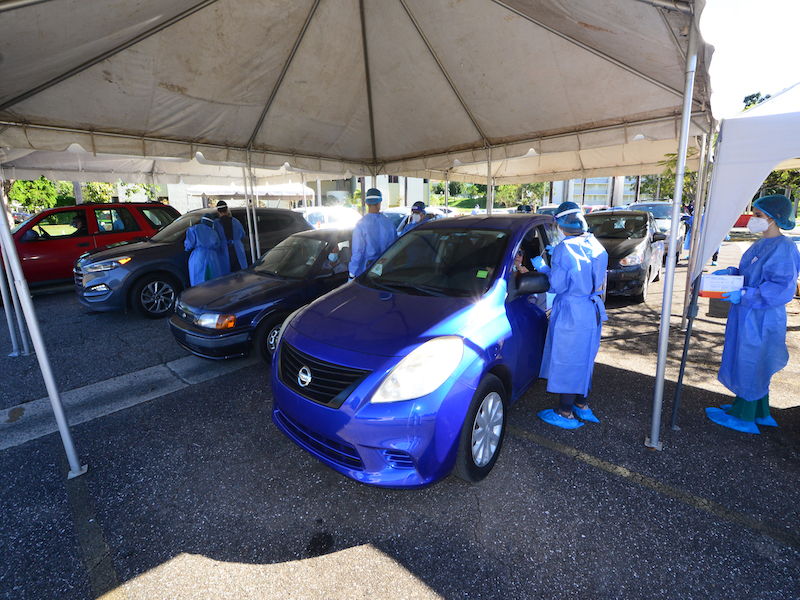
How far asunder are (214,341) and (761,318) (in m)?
4.89

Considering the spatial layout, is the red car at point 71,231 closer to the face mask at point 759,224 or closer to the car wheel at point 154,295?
the car wheel at point 154,295

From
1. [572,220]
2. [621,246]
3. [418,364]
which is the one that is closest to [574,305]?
[572,220]

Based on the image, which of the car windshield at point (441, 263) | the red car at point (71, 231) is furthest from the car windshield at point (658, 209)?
the red car at point (71, 231)

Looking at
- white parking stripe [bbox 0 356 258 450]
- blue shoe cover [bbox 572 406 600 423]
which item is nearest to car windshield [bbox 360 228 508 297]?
blue shoe cover [bbox 572 406 600 423]

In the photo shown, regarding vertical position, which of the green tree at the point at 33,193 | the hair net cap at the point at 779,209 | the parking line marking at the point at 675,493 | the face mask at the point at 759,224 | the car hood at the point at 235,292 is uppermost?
the green tree at the point at 33,193

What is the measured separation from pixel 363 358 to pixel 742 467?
9.20 feet

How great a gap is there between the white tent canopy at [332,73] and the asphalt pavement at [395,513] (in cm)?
286

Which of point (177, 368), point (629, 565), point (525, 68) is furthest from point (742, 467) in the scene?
point (177, 368)

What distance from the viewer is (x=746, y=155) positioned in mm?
2711

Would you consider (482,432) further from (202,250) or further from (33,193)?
(33,193)

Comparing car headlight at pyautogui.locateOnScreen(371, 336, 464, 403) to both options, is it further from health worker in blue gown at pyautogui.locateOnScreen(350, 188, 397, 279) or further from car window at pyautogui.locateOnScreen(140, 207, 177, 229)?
car window at pyautogui.locateOnScreen(140, 207, 177, 229)

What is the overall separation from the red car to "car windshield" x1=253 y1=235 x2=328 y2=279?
436 centimetres

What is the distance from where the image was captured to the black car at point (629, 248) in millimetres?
6969

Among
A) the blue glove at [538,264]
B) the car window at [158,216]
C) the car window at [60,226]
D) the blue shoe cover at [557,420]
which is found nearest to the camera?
the blue glove at [538,264]
